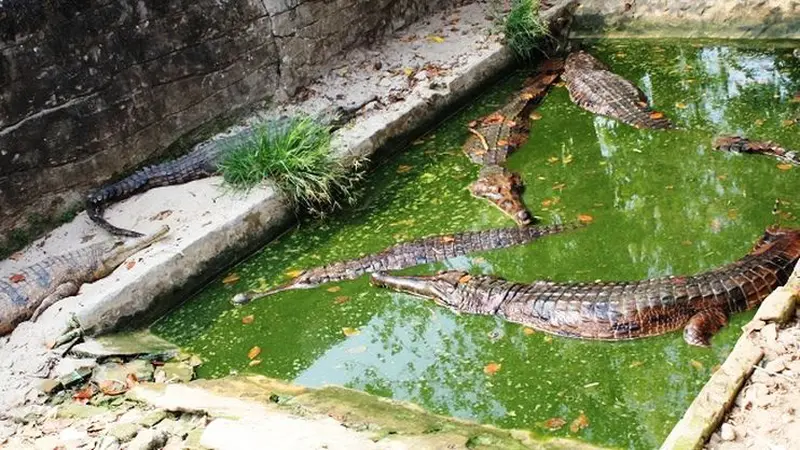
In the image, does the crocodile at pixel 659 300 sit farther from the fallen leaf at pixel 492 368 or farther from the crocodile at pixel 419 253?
the crocodile at pixel 419 253

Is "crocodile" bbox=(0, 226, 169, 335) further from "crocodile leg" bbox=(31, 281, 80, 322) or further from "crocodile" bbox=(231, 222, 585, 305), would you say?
"crocodile" bbox=(231, 222, 585, 305)

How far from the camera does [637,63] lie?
850 centimetres

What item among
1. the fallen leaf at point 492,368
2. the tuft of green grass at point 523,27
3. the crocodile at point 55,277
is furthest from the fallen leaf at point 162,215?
the tuft of green grass at point 523,27

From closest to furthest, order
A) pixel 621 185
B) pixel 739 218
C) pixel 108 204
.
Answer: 1. pixel 739 218
2. pixel 621 185
3. pixel 108 204

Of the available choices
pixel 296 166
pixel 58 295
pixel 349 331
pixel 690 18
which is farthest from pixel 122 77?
pixel 690 18

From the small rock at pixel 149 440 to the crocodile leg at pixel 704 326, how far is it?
2985 mm

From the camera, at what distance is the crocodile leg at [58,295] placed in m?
5.79

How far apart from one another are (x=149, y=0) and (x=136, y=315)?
2.94 metres

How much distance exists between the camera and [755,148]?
6.23m

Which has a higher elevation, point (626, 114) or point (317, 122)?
point (317, 122)

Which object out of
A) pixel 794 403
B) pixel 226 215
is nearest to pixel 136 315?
pixel 226 215

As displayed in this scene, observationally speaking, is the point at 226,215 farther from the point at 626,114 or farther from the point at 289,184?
the point at 626,114

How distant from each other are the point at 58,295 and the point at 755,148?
539 centimetres

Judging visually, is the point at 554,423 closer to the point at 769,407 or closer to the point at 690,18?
the point at 769,407
